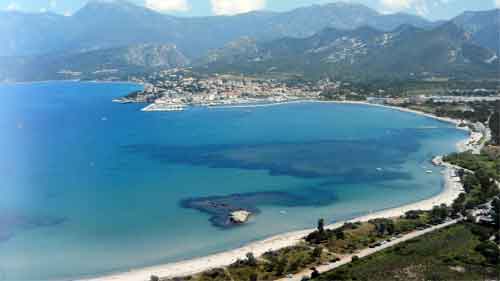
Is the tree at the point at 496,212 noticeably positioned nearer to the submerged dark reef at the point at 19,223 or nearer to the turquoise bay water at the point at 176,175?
the turquoise bay water at the point at 176,175

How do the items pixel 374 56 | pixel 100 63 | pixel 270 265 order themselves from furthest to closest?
1. pixel 100 63
2. pixel 374 56
3. pixel 270 265

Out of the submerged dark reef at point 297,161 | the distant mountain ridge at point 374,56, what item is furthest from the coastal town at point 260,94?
the submerged dark reef at point 297,161

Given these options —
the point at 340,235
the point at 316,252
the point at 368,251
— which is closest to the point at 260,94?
the point at 340,235

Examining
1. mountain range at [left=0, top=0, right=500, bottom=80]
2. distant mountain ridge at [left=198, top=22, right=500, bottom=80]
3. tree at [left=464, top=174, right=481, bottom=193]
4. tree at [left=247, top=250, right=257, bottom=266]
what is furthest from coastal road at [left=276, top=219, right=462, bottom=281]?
mountain range at [left=0, top=0, right=500, bottom=80]

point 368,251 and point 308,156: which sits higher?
point 368,251

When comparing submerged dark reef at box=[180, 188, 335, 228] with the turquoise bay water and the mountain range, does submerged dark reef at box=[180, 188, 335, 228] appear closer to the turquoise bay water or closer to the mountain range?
the turquoise bay water

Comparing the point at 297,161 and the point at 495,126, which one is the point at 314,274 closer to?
the point at 297,161

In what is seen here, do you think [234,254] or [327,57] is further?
[327,57]
